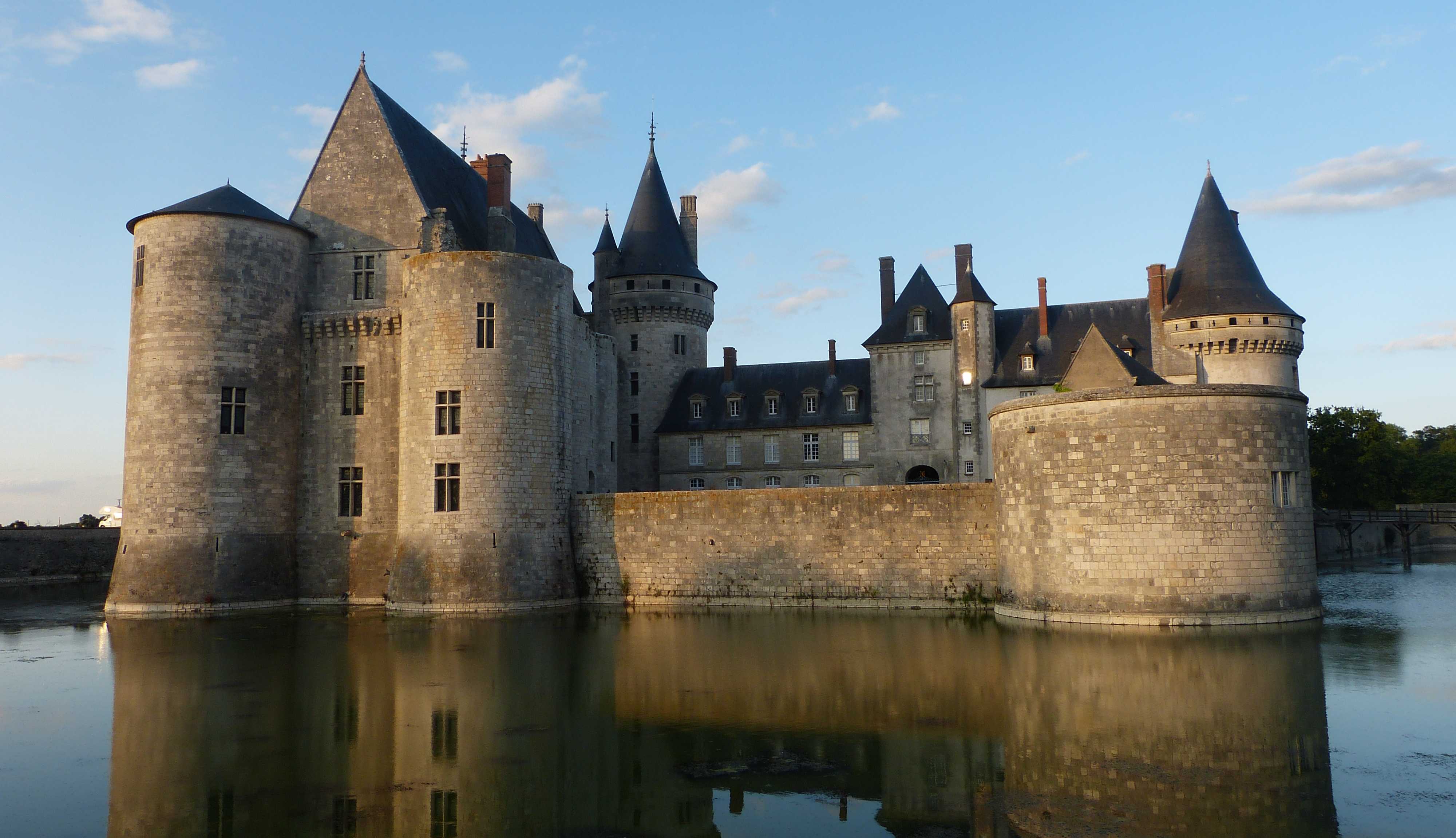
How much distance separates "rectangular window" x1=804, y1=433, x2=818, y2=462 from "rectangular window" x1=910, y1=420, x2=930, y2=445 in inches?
140

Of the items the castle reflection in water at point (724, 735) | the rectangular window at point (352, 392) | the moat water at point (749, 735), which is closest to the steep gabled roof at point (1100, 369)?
the moat water at point (749, 735)

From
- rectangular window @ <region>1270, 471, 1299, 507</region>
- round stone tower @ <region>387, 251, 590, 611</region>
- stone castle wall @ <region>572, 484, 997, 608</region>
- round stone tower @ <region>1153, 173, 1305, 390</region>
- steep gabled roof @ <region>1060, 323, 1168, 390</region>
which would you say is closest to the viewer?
rectangular window @ <region>1270, 471, 1299, 507</region>

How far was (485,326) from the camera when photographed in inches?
966

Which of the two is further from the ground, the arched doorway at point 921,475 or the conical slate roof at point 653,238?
the conical slate roof at point 653,238

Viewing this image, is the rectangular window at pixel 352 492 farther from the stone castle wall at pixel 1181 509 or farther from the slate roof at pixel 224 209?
the stone castle wall at pixel 1181 509

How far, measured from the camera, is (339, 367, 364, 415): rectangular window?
26562 millimetres

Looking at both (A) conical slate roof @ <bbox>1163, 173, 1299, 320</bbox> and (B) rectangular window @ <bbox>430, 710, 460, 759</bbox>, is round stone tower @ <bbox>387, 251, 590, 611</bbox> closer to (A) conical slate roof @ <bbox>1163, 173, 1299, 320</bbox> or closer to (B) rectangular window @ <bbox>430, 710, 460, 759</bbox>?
(B) rectangular window @ <bbox>430, 710, 460, 759</bbox>

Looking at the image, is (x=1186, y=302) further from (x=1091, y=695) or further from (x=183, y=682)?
(x=183, y=682)

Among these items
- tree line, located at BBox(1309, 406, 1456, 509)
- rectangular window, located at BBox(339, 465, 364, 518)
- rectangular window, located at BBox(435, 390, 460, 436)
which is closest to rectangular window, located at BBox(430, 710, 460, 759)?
rectangular window, located at BBox(435, 390, 460, 436)

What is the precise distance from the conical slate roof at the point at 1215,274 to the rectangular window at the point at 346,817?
31.3 meters

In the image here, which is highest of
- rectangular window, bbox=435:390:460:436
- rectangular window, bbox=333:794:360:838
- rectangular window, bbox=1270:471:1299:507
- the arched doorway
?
rectangular window, bbox=435:390:460:436

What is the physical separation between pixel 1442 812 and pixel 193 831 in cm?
974

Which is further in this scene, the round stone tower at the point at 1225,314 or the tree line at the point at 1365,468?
the tree line at the point at 1365,468

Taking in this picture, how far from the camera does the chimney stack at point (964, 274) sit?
35000 millimetres
